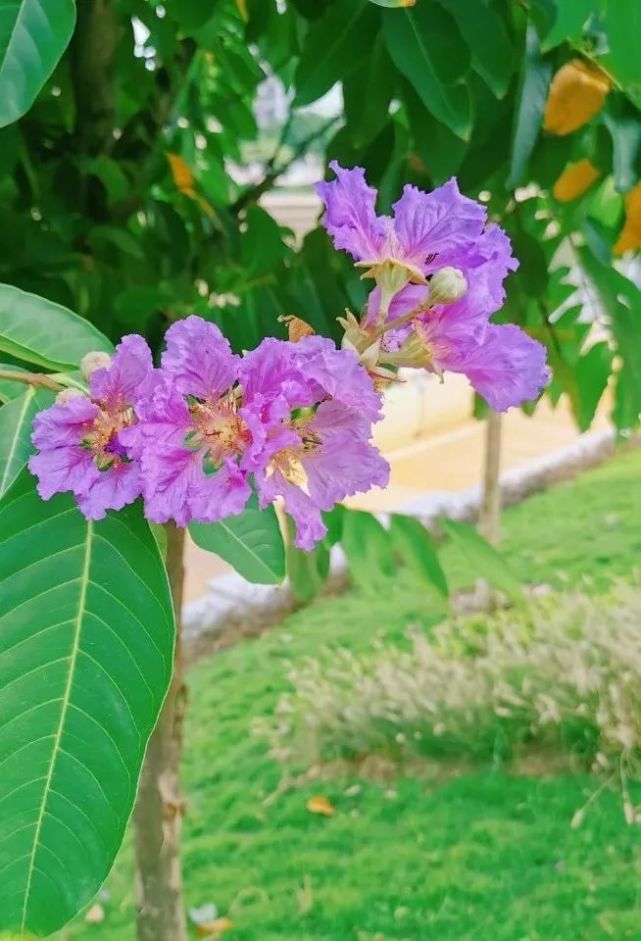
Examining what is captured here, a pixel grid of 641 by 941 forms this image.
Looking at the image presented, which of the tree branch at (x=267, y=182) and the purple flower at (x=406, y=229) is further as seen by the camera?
the tree branch at (x=267, y=182)

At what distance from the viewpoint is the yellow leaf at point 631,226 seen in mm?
695

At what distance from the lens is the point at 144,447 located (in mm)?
286

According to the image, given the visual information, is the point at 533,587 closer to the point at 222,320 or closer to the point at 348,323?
the point at 222,320

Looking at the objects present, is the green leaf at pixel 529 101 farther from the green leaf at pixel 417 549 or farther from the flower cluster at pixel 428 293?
the green leaf at pixel 417 549

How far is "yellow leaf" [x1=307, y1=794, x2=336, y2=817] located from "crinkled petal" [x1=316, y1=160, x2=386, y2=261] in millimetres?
1303

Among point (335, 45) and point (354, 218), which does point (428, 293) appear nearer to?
point (354, 218)

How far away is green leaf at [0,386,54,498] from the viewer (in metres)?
0.33

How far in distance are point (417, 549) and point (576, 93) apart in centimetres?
43

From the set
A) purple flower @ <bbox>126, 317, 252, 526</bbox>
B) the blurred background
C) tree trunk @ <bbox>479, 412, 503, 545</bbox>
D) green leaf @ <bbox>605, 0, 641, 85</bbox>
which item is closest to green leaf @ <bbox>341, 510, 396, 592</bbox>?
the blurred background

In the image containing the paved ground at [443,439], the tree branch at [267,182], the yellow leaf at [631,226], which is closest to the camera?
the yellow leaf at [631,226]

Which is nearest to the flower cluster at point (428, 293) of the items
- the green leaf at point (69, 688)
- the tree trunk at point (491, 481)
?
the green leaf at point (69, 688)

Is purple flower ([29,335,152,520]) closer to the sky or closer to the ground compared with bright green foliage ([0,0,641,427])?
closer to the ground

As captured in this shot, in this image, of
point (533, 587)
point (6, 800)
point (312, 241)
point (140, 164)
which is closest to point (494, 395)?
point (6, 800)

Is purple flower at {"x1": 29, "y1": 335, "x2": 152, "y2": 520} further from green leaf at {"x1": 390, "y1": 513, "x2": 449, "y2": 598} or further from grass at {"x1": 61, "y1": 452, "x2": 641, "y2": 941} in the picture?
grass at {"x1": 61, "y1": 452, "x2": 641, "y2": 941}
